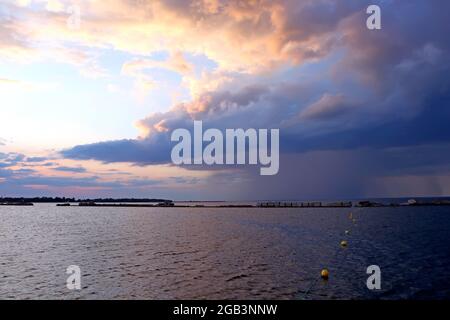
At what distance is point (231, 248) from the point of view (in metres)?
47.8

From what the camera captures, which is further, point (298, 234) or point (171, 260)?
point (298, 234)

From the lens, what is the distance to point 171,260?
39.3m

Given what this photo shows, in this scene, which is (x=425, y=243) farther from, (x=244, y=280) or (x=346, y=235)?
(x=244, y=280)

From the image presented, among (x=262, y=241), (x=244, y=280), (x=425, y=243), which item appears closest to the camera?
(x=244, y=280)
